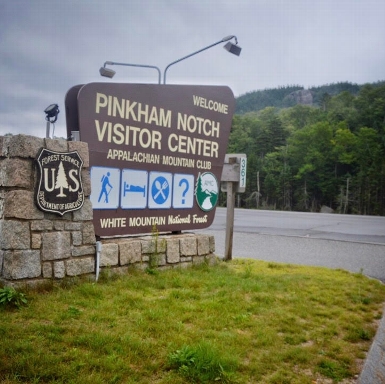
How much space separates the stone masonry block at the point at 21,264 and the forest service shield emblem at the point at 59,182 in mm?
561

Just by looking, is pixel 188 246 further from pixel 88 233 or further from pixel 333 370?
pixel 333 370

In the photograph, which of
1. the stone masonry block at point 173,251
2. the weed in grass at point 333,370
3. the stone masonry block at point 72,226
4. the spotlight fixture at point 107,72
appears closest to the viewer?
the weed in grass at point 333,370

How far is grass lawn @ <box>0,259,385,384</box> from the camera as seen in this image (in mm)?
2854

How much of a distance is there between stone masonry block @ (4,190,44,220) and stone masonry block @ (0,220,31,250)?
9 centimetres

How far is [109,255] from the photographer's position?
545 centimetres

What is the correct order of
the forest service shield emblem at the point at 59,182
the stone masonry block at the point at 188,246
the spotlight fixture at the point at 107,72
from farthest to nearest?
the spotlight fixture at the point at 107,72 < the stone masonry block at the point at 188,246 < the forest service shield emblem at the point at 59,182

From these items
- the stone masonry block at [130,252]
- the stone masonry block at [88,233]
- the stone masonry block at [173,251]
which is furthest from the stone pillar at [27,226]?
the stone masonry block at [173,251]

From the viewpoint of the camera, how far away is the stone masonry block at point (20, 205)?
4402 millimetres

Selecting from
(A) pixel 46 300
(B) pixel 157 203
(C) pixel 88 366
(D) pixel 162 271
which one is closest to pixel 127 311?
(A) pixel 46 300

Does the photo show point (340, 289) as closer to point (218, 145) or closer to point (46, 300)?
point (218, 145)

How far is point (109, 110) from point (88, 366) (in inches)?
152

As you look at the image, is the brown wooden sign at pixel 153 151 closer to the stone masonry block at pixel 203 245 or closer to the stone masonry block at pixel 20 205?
the stone masonry block at pixel 203 245

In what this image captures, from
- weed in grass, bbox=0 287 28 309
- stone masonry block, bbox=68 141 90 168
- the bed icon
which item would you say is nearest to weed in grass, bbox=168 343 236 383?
weed in grass, bbox=0 287 28 309

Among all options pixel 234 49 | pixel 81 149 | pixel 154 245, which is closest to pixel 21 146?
pixel 81 149
